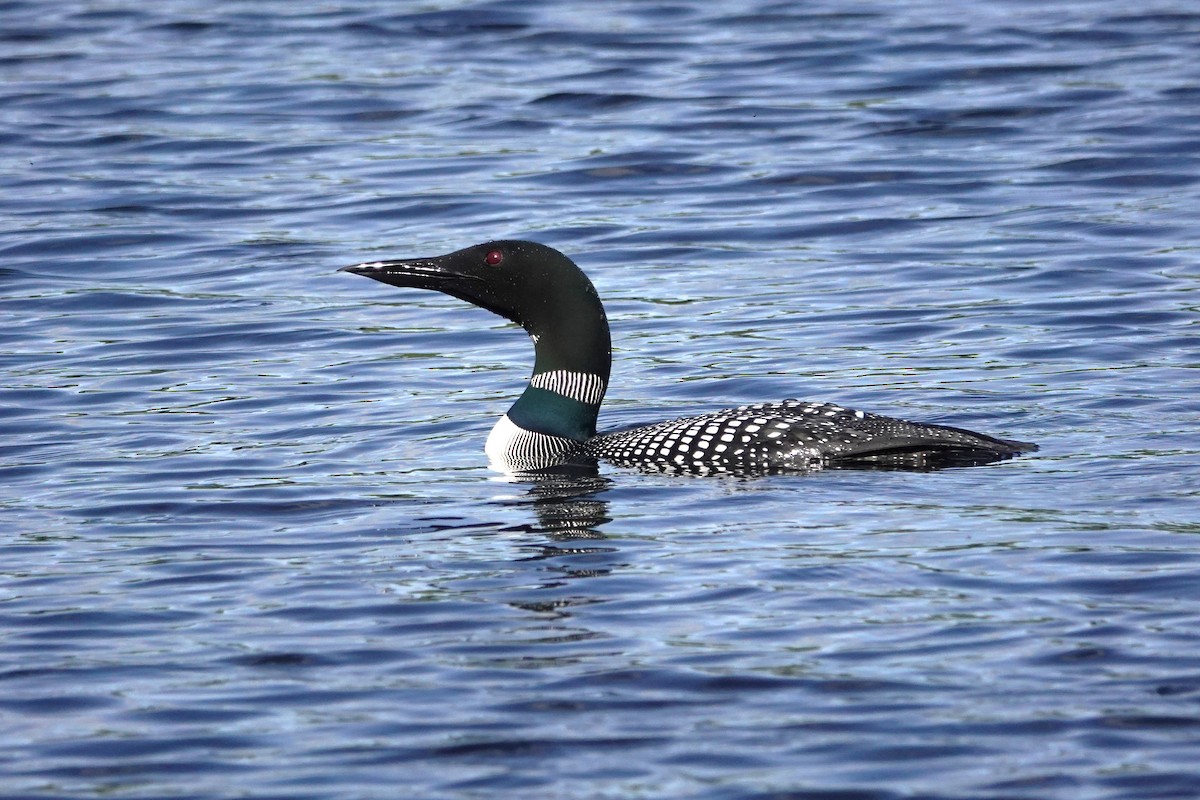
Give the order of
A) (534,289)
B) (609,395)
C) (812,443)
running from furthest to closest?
(609,395) < (534,289) < (812,443)

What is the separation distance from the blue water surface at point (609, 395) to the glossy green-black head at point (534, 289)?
1.73 feet

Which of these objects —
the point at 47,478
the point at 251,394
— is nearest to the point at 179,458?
the point at 47,478

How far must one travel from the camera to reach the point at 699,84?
1430 cm

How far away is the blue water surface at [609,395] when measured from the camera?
4.31m

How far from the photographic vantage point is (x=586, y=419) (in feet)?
23.1

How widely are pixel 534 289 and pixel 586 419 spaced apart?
1.59ft

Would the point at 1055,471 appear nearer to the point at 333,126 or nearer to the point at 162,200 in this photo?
the point at 162,200

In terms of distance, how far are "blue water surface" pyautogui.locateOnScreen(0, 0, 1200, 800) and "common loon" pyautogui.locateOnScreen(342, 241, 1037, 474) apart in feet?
0.42

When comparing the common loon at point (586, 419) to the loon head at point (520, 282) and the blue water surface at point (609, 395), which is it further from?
the blue water surface at point (609, 395)

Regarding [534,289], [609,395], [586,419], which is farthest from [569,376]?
[609,395]

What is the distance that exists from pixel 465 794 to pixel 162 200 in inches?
326

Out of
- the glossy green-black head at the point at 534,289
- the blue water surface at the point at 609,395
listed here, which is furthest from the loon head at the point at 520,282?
the blue water surface at the point at 609,395

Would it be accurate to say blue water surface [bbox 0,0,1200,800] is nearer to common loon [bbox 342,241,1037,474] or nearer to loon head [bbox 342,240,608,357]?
common loon [bbox 342,241,1037,474]

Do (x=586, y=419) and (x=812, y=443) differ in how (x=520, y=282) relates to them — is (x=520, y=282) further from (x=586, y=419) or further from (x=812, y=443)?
(x=812, y=443)
